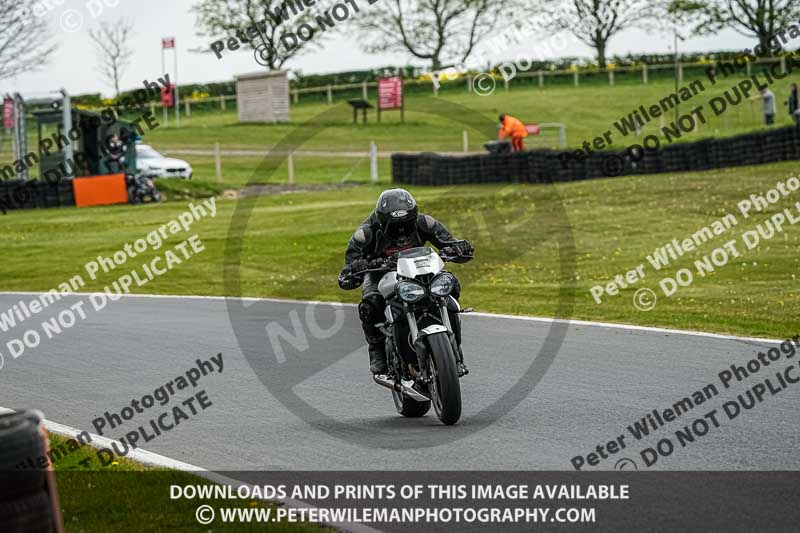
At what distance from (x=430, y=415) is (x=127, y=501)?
3021mm

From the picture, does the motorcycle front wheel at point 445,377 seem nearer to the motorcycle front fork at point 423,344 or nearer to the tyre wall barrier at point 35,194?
the motorcycle front fork at point 423,344

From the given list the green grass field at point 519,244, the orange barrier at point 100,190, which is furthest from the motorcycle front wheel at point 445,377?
the orange barrier at point 100,190

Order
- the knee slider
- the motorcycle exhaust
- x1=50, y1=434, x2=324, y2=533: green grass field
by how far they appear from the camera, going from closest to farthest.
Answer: x1=50, y1=434, x2=324, y2=533: green grass field → the motorcycle exhaust → the knee slider

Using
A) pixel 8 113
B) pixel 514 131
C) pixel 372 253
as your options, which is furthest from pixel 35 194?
pixel 372 253

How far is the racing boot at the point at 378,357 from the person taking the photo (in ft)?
Result: 29.3

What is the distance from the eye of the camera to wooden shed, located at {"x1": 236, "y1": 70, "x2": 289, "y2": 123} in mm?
60250

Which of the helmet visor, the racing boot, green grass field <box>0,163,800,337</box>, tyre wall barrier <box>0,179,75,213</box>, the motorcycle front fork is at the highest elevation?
the helmet visor

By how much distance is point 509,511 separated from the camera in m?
5.92

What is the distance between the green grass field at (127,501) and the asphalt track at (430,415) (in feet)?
1.65

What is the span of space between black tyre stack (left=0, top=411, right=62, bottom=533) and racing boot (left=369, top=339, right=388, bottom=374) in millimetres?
4482

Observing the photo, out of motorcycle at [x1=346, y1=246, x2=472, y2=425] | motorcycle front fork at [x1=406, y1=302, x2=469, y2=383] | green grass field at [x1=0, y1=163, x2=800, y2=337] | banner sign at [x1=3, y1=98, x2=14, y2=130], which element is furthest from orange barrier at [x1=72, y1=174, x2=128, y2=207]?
motorcycle front fork at [x1=406, y1=302, x2=469, y2=383]

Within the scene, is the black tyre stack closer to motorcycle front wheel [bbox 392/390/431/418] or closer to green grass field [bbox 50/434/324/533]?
green grass field [bbox 50/434/324/533]

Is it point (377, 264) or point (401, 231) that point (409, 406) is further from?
point (401, 231)

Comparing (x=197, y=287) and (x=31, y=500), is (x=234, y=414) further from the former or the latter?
(x=197, y=287)
